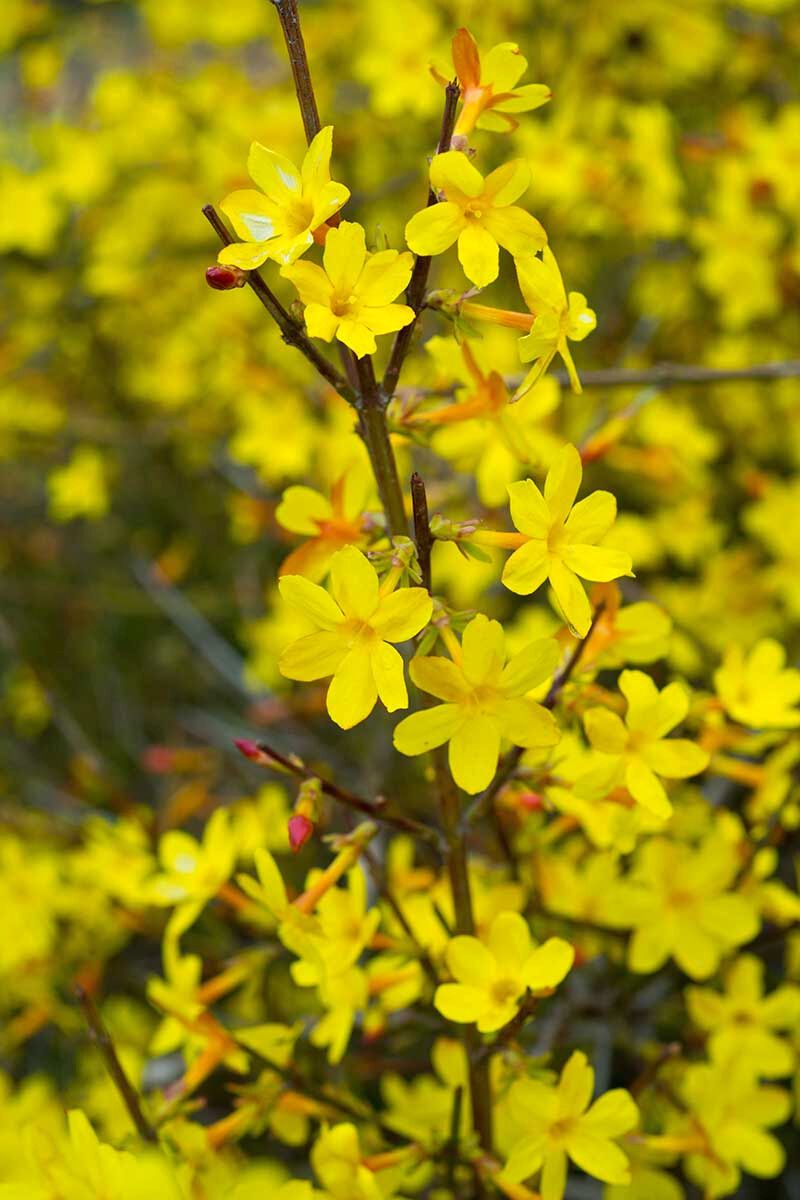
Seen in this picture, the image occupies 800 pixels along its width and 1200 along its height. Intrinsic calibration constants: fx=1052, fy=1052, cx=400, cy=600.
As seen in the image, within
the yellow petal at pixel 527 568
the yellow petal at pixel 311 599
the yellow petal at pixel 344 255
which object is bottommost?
the yellow petal at pixel 527 568

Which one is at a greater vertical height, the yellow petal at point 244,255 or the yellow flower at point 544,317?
the yellow petal at point 244,255

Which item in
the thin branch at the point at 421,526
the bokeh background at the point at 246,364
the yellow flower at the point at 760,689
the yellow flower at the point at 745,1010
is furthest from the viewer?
the bokeh background at the point at 246,364

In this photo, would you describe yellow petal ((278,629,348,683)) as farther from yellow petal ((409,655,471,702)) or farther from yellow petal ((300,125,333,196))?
yellow petal ((300,125,333,196))

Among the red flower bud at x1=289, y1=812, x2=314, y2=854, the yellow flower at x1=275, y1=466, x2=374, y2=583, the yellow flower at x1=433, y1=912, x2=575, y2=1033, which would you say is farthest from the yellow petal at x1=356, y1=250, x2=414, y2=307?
the yellow flower at x1=433, y1=912, x2=575, y2=1033

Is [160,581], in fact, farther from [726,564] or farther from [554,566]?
[554,566]

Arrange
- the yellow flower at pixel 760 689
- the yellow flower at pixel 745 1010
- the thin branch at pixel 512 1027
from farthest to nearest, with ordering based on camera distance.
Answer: the yellow flower at pixel 745 1010, the yellow flower at pixel 760 689, the thin branch at pixel 512 1027

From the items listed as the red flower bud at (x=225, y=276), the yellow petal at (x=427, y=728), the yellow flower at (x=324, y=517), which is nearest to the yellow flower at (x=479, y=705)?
the yellow petal at (x=427, y=728)

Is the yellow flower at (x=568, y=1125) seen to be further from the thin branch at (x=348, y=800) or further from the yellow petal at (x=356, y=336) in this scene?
the yellow petal at (x=356, y=336)

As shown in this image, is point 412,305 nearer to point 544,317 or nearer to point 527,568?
point 544,317

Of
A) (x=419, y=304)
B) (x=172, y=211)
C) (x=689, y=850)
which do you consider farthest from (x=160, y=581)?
(x=419, y=304)
